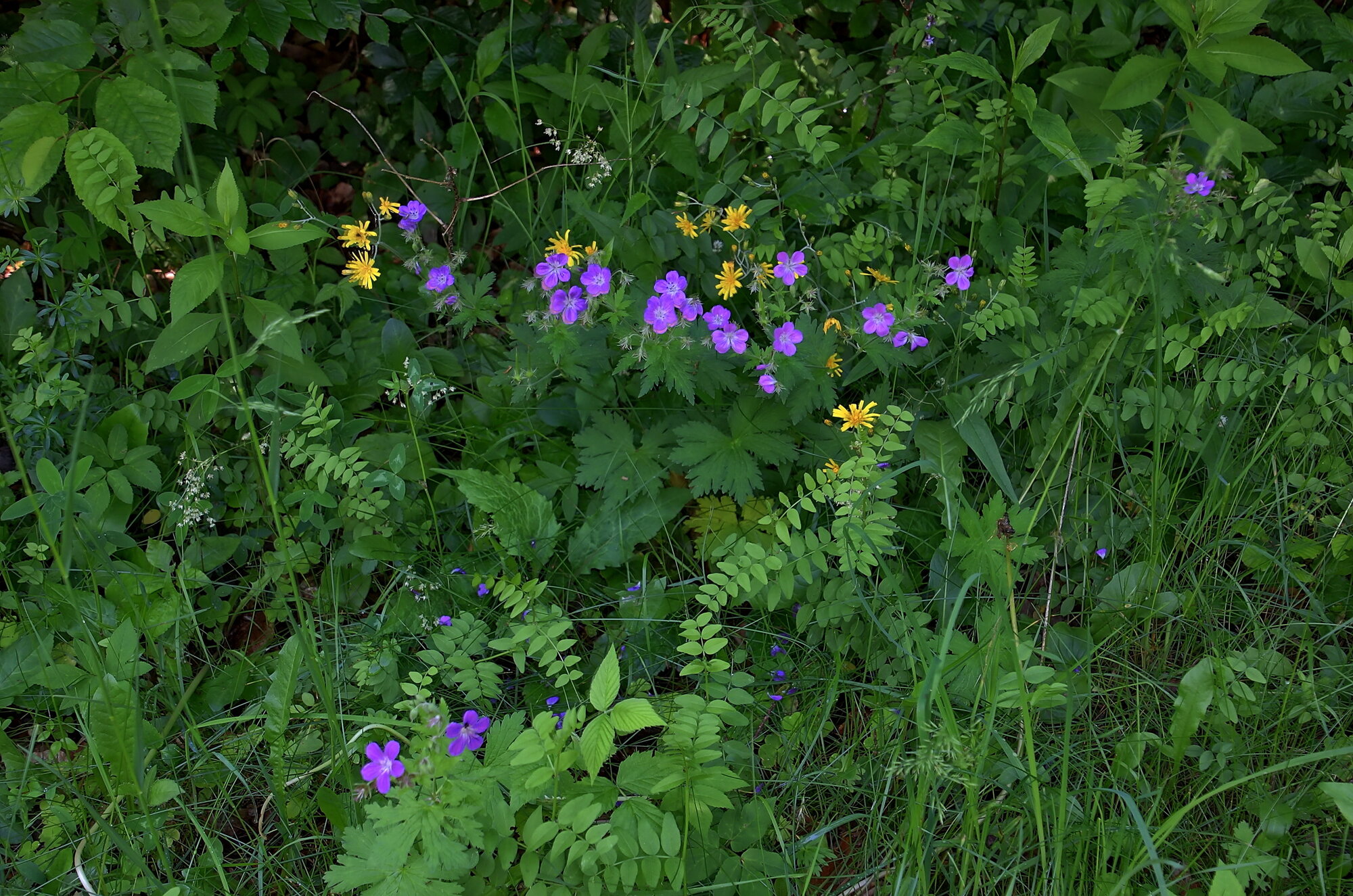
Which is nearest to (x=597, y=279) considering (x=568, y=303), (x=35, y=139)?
(x=568, y=303)

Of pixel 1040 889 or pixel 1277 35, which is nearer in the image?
pixel 1040 889

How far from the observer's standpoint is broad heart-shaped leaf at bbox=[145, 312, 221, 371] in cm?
219

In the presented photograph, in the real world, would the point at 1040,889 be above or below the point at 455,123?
below

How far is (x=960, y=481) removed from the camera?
2.10 meters

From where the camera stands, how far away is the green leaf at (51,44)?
224 cm

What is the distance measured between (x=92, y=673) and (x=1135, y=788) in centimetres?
212

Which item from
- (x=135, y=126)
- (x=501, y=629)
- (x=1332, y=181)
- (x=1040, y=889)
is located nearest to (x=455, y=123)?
(x=135, y=126)

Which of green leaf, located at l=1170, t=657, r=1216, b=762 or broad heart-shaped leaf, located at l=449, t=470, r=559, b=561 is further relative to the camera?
broad heart-shaped leaf, located at l=449, t=470, r=559, b=561

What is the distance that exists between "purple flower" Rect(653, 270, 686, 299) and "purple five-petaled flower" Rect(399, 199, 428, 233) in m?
0.73

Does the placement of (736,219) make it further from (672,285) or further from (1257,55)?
(1257,55)

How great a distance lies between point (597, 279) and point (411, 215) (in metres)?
0.71

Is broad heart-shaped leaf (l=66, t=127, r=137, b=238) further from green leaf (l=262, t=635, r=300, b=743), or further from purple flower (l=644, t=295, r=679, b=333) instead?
purple flower (l=644, t=295, r=679, b=333)

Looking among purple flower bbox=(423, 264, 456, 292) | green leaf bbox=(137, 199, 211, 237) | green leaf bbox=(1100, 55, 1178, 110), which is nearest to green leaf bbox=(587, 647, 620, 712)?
purple flower bbox=(423, 264, 456, 292)

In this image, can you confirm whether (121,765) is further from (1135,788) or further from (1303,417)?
(1303,417)
